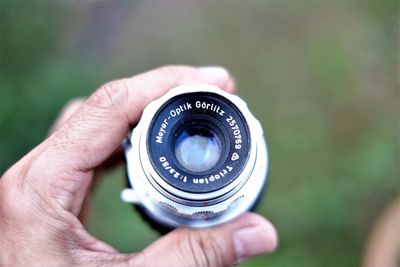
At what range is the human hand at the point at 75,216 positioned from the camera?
1.01 m

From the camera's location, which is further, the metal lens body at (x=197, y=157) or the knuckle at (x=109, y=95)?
the knuckle at (x=109, y=95)

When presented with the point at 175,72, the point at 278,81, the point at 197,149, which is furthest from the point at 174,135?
the point at 278,81

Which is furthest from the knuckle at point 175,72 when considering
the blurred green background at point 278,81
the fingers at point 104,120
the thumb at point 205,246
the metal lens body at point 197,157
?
the blurred green background at point 278,81

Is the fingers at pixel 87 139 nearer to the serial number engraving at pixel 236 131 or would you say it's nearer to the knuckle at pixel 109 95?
the knuckle at pixel 109 95

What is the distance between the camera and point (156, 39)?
71.7 inches

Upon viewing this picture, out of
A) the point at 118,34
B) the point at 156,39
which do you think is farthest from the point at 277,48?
the point at 118,34

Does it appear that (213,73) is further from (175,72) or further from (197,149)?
(197,149)

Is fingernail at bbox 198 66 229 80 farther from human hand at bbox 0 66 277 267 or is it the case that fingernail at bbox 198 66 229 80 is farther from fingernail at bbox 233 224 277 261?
fingernail at bbox 233 224 277 261

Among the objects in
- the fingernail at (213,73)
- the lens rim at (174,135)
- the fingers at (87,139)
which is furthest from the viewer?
the fingernail at (213,73)

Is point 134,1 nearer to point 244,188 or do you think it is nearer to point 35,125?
point 35,125

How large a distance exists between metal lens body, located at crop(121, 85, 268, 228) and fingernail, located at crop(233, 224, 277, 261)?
38 mm

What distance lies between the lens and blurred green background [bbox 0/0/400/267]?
1.66 metres

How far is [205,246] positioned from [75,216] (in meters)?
0.24

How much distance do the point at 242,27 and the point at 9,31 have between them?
2.26ft
